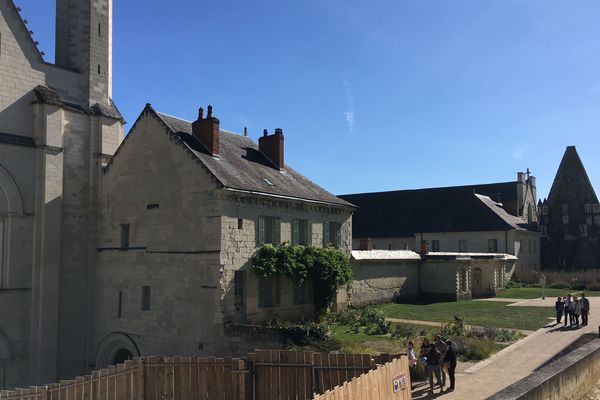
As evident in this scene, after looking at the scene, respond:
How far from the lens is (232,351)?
19.3 metres

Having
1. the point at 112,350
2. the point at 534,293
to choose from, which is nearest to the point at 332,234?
the point at 112,350

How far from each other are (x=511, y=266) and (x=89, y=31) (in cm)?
3333

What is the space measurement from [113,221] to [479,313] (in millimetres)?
17476

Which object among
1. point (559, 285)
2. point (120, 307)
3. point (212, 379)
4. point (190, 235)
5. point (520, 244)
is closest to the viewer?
point (212, 379)

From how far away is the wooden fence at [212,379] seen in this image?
12617 millimetres

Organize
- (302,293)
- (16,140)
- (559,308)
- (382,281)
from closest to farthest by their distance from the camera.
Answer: (16,140), (559,308), (302,293), (382,281)

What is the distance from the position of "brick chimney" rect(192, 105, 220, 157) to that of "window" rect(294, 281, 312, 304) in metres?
6.66

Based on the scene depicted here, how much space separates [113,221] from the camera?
2469cm

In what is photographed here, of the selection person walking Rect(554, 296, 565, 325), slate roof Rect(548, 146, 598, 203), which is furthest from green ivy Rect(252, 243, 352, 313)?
slate roof Rect(548, 146, 598, 203)

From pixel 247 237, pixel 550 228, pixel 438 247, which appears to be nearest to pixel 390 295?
pixel 247 237

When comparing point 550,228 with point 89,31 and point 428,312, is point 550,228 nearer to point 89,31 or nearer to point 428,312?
point 428,312

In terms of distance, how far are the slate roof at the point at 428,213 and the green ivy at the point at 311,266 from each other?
923 inches

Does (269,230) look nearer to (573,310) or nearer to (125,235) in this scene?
(125,235)

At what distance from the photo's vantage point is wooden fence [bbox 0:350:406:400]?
1262 cm
